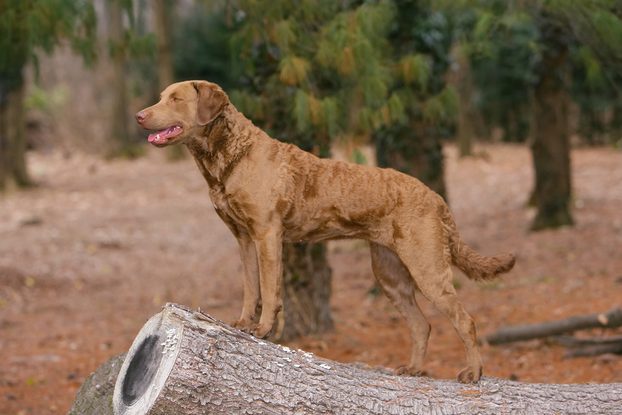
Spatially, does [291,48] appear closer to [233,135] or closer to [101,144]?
[233,135]

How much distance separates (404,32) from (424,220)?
226 inches

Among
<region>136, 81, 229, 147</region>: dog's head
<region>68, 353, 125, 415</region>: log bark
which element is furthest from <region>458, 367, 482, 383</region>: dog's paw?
<region>68, 353, 125, 415</region>: log bark

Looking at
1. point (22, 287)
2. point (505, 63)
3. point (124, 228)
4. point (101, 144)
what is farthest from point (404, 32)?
point (101, 144)

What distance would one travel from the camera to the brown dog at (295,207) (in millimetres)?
4582

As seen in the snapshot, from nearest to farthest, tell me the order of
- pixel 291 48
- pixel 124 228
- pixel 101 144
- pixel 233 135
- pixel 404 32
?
pixel 233 135
pixel 291 48
pixel 404 32
pixel 124 228
pixel 101 144

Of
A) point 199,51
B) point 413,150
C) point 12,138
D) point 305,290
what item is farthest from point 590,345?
point 199,51

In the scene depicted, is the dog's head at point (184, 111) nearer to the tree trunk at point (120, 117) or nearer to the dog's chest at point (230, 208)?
the dog's chest at point (230, 208)

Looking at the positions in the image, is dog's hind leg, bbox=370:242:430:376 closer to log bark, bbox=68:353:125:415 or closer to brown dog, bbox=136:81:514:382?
brown dog, bbox=136:81:514:382

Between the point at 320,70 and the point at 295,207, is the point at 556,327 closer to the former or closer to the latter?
the point at 320,70

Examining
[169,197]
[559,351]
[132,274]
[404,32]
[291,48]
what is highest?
[291,48]

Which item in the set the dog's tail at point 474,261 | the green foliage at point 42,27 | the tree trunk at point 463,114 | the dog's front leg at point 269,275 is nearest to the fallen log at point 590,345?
the dog's tail at point 474,261

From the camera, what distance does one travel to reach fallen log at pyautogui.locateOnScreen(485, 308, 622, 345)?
7.61 m

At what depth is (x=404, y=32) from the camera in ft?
33.7

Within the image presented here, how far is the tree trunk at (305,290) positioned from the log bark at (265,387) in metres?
3.60
